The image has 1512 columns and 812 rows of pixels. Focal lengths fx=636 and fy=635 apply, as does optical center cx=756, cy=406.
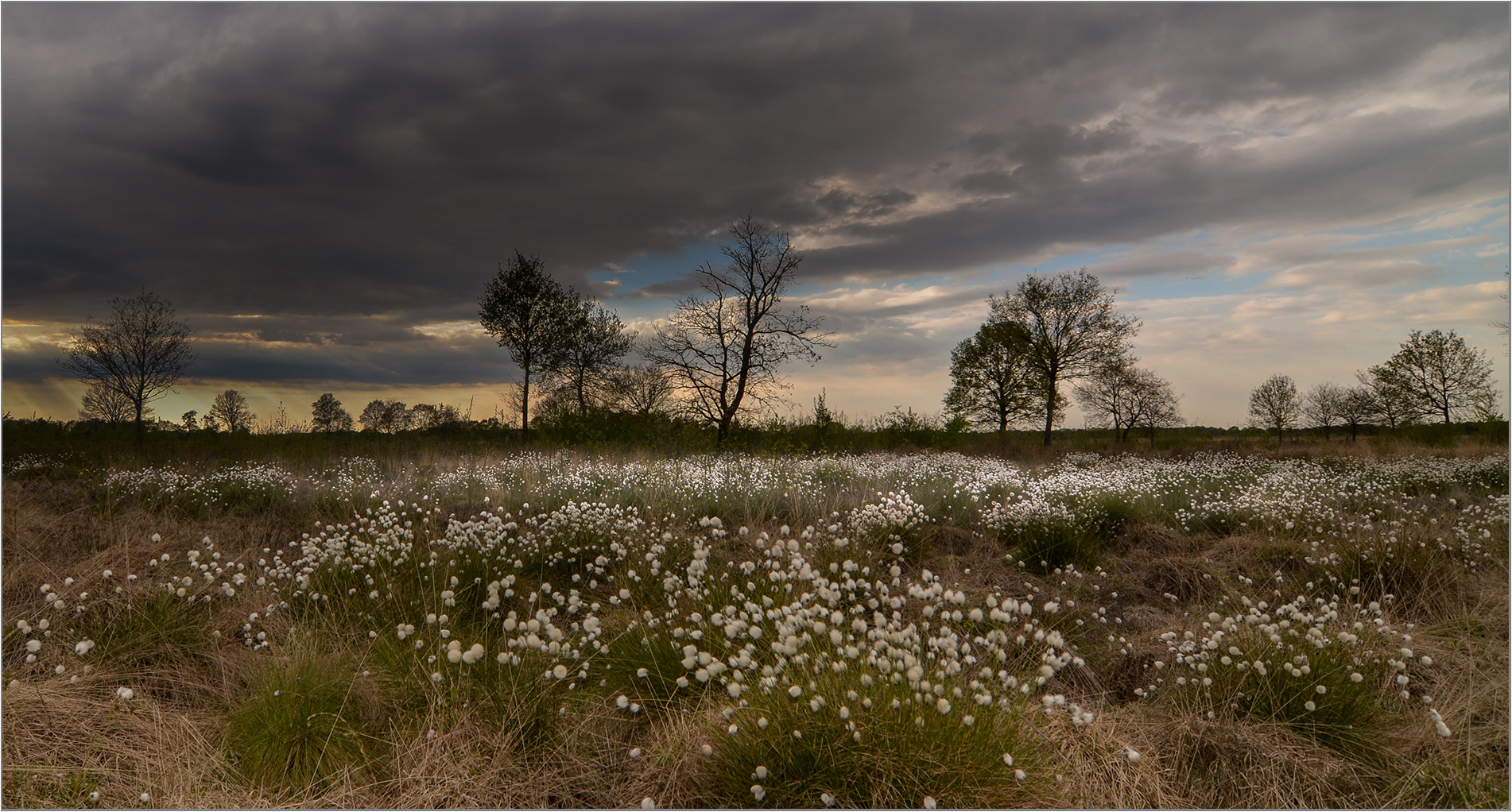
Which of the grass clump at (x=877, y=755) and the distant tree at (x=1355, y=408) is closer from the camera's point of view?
the grass clump at (x=877, y=755)

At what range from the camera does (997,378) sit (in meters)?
33.6

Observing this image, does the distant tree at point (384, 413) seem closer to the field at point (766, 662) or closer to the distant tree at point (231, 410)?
the distant tree at point (231, 410)

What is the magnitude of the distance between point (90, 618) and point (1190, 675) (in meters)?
9.05

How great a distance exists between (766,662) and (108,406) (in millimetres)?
26599

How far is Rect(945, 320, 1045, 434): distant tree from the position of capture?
32094mm

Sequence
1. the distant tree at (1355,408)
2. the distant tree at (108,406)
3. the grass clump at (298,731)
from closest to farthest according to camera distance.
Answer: the grass clump at (298,731) < the distant tree at (108,406) < the distant tree at (1355,408)

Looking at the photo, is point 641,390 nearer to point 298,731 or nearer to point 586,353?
point 586,353

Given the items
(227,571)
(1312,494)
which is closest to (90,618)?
(227,571)

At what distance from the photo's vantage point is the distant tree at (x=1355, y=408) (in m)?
29.7

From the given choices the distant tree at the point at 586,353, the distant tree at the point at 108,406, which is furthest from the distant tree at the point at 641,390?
the distant tree at the point at 108,406

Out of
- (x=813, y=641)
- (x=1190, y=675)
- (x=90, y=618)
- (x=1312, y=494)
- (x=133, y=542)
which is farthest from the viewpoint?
(x=1312, y=494)

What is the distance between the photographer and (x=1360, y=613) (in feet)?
19.2

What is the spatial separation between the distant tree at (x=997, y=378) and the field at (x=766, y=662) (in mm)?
24064

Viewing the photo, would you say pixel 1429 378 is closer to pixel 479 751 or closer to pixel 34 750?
pixel 479 751
